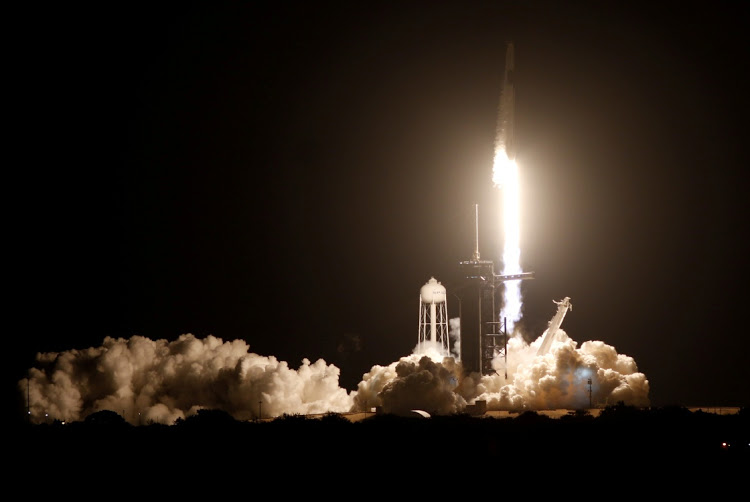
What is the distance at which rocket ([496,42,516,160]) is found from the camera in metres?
67.9

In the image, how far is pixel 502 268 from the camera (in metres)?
73.4

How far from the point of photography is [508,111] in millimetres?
69000

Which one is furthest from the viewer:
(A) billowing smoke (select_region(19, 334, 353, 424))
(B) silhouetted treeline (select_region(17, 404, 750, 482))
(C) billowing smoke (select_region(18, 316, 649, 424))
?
(A) billowing smoke (select_region(19, 334, 353, 424))

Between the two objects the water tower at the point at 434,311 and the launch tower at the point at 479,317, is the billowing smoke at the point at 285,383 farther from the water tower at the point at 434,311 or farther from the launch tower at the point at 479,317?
the launch tower at the point at 479,317

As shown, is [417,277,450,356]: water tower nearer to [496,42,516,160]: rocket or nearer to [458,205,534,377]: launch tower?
[458,205,534,377]: launch tower

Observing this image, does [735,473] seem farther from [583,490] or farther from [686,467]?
[583,490]

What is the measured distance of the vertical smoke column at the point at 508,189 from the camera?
226 ft

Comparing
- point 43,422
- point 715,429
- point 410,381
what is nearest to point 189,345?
point 43,422

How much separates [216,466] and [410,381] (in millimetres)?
14606

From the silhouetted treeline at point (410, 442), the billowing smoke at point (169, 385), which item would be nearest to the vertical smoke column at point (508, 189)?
the billowing smoke at point (169, 385)

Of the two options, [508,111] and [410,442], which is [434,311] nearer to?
[508,111]

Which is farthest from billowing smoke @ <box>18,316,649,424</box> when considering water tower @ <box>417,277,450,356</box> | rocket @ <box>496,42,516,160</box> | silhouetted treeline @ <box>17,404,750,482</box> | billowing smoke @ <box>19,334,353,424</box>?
rocket @ <box>496,42,516,160</box>

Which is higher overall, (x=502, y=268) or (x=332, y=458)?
(x=502, y=268)

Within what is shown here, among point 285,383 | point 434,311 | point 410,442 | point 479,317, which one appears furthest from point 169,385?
point 410,442
